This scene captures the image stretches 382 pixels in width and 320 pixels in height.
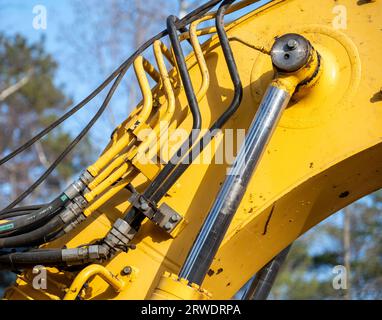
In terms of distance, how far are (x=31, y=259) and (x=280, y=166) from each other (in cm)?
106

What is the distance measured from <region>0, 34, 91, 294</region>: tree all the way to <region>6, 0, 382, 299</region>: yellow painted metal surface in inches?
705

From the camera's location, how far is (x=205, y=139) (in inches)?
111

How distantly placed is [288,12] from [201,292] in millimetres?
1272

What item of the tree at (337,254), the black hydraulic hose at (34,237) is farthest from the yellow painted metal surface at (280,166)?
the tree at (337,254)

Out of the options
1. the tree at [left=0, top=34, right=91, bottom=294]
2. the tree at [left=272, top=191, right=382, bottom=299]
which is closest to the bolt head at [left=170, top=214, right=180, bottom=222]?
the tree at [left=272, top=191, right=382, bottom=299]

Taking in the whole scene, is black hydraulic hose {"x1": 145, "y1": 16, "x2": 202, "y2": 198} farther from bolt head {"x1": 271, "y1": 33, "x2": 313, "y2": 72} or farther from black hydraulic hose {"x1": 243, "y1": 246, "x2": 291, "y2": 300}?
black hydraulic hose {"x1": 243, "y1": 246, "x2": 291, "y2": 300}

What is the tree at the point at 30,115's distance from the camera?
20984mm

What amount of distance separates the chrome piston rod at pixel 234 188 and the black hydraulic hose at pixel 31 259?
1.92 ft

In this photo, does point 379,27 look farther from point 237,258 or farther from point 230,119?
point 237,258

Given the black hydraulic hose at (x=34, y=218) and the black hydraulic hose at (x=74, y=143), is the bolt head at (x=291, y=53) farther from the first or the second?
the black hydraulic hose at (x=34, y=218)

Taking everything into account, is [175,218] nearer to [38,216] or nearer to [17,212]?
[38,216]

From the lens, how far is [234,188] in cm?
252

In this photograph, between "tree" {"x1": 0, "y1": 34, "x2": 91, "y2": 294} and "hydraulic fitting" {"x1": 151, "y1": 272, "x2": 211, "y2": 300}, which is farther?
"tree" {"x1": 0, "y1": 34, "x2": 91, "y2": 294}

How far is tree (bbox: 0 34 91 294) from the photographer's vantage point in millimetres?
20984
